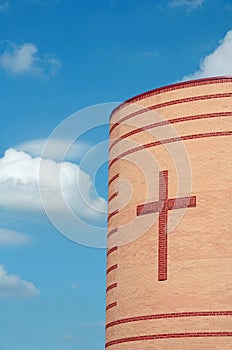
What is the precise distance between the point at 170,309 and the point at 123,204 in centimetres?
449

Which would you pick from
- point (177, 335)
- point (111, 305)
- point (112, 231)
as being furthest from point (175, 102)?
point (177, 335)

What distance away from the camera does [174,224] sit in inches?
1014

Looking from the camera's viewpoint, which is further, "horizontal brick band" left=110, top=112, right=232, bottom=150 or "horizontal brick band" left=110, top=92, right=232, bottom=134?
"horizontal brick band" left=110, top=92, right=232, bottom=134

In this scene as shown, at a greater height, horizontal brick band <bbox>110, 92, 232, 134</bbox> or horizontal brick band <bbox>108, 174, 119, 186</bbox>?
horizontal brick band <bbox>110, 92, 232, 134</bbox>

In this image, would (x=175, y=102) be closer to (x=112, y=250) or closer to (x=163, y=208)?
(x=163, y=208)

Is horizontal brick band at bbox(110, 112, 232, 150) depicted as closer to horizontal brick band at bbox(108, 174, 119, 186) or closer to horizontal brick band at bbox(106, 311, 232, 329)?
horizontal brick band at bbox(108, 174, 119, 186)

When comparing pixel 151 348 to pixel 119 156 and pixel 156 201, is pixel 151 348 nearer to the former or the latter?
pixel 156 201

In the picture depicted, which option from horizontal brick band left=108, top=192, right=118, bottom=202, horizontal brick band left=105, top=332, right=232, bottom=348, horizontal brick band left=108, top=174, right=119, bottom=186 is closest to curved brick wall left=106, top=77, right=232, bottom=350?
horizontal brick band left=105, top=332, right=232, bottom=348

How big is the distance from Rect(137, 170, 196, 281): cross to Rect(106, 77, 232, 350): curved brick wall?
0.11 ft

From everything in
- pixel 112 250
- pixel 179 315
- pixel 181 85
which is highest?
pixel 181 85

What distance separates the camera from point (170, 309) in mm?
25031

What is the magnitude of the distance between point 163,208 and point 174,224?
79cm

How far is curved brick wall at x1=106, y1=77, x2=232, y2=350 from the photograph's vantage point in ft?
80.5

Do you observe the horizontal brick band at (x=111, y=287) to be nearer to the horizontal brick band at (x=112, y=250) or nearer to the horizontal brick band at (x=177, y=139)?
the horizontal brick band at (x=112, y=250)
